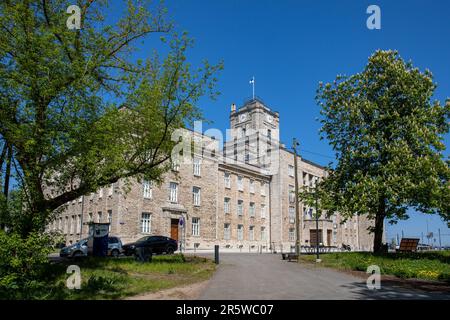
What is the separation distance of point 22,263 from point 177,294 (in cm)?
489

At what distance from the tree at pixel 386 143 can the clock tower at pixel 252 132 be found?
30.8 m

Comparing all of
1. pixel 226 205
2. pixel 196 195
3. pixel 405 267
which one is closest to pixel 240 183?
pixel 226 205

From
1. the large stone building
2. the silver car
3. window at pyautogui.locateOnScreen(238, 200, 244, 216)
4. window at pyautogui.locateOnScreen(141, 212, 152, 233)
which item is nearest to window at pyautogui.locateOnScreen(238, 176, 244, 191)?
the large stone building

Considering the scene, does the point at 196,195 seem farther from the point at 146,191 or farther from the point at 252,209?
the point at 252,209

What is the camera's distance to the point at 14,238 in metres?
11.3

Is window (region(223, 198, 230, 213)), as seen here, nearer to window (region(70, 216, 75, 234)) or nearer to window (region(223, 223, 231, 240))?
window (region(223, 223, 231, 240))

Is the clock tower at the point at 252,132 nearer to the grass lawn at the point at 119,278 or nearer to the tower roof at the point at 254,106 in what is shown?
the tower roof at the point at 254,106

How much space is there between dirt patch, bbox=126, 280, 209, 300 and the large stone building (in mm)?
14194

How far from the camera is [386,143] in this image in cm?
2441

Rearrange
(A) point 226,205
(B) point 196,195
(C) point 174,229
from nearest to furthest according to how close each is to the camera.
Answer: (C) point 174,229 < (B) point 196,195 < (A) point 226,205

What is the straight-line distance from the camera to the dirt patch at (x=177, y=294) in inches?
425
